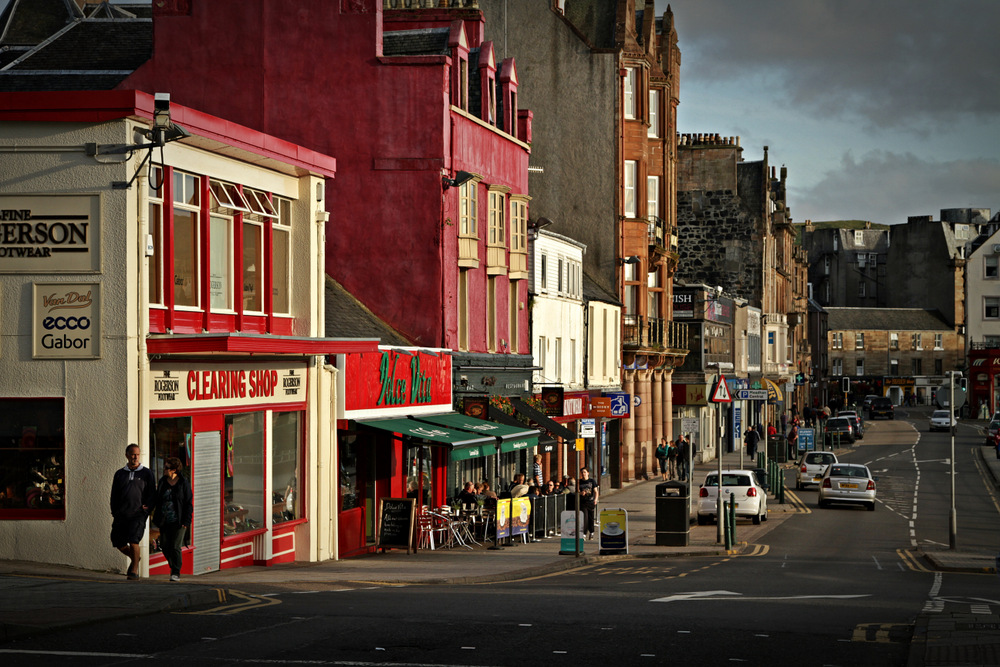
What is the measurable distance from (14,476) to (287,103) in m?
13.8

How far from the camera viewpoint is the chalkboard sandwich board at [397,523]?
25688 mm

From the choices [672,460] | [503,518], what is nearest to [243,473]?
[503,518]

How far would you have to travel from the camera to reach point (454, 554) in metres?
26.1

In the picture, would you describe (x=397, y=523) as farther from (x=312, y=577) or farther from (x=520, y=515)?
(x=312, y=577)

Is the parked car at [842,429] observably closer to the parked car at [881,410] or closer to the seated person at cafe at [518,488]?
the parked car at [881,410]

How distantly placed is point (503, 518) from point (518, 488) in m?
2.61

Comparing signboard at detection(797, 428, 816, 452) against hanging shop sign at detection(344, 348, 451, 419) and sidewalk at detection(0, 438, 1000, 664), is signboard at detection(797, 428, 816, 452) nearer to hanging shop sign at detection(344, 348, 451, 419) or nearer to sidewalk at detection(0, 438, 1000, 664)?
sidewalk at detection(0, 438, 1000, 664)

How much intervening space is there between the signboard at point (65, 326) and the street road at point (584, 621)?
165 inches

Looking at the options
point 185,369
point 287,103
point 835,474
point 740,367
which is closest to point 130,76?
point 287,103

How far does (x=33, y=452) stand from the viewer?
18.1m

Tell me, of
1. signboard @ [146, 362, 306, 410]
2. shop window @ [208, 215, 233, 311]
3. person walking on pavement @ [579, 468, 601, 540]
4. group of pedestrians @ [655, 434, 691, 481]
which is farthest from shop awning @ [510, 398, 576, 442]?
group of pedestrians @ [655, 434, 691, 481]

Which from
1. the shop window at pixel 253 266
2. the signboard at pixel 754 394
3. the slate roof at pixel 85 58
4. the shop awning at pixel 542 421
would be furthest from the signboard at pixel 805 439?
the shop window at pixel 253 266

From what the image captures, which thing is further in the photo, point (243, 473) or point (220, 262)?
point (243, 473)

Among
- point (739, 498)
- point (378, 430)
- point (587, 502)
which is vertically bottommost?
point (739, 498)
